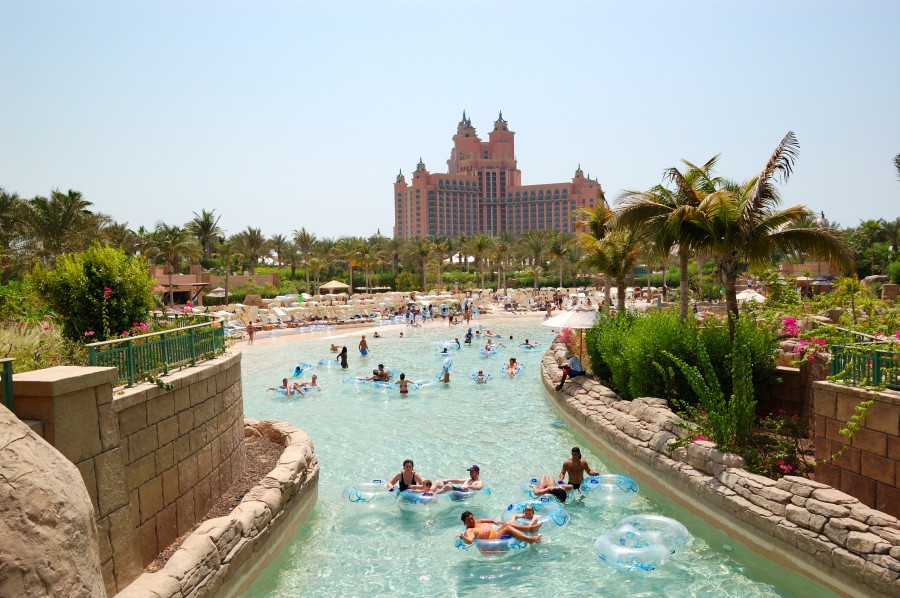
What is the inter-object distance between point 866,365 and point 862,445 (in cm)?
113

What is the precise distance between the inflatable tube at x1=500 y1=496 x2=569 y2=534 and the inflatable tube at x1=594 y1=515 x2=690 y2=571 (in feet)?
2.46

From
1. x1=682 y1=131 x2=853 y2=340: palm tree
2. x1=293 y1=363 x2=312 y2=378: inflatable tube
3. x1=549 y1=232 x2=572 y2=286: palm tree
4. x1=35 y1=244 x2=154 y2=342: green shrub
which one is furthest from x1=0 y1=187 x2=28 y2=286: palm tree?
x1=549 y1=232 x2=572 y2=286: palm tree

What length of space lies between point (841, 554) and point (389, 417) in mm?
12307

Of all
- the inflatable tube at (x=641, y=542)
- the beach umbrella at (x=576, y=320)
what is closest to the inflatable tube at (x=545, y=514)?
the inflatable tube at (x=641, y=542)

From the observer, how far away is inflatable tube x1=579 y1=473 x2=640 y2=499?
1166cm

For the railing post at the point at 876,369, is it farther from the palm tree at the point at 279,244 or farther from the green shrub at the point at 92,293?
the palm tree at the point at 279,244

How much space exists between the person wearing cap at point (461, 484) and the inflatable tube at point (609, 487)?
1.99 metres

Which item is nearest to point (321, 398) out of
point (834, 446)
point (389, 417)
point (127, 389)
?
point (389, 417)

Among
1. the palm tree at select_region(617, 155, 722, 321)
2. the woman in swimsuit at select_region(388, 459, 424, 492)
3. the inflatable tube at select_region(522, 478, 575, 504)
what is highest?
the palm tree at select_region(617, 155, 722, 321)

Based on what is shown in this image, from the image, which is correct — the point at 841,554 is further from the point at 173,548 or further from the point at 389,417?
the point at 389,417

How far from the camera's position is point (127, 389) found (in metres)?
7.52

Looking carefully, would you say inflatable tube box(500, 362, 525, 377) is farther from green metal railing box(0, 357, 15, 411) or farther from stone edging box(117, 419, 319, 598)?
green metal railing box(0, 357, 15, 411)

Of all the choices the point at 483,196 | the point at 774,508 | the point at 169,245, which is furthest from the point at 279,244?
the point at 483,196

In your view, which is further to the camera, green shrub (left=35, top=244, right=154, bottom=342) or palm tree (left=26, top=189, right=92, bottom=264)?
palm tree (left=26, top=189, right=92, bottom=264)
